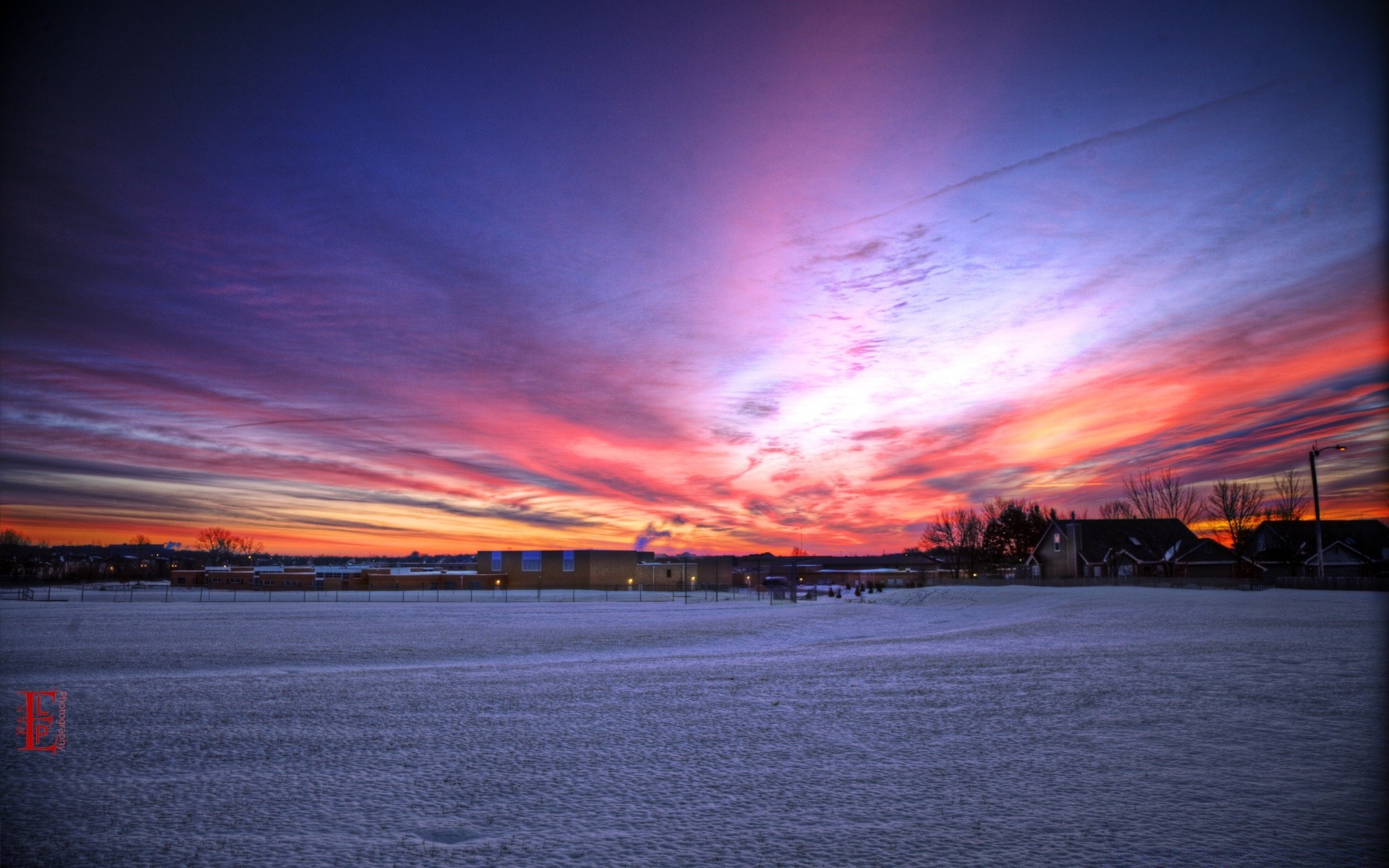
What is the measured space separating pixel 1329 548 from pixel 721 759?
82915 millimetres

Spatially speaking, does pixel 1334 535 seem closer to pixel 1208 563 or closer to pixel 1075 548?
pixel 1208 563

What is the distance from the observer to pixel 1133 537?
78.0 meters

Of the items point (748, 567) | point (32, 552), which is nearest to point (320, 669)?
point (748, 567)

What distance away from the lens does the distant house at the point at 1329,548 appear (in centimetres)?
6688

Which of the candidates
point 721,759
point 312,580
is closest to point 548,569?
point 312,580

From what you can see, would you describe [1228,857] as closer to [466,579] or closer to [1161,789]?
[1161,789]

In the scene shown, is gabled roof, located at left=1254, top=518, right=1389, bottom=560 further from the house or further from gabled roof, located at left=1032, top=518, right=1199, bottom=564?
gabled roof, located at left=1032, top=518, right=1199, bottom=564

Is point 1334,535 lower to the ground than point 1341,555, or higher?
higher

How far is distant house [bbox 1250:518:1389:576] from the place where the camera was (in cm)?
6688

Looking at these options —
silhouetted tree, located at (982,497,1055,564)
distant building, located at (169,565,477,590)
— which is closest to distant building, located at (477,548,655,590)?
distant building, located at (169,565,477,590)

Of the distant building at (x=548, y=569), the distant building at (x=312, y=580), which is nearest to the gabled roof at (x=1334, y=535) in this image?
the distant building at (x=548, y=569)

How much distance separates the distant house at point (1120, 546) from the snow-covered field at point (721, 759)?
206 feet

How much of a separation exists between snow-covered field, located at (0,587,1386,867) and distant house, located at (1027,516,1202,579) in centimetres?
6267

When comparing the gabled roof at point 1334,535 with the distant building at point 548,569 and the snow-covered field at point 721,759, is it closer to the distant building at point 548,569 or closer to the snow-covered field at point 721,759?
the snow-covered field at point 721,759
